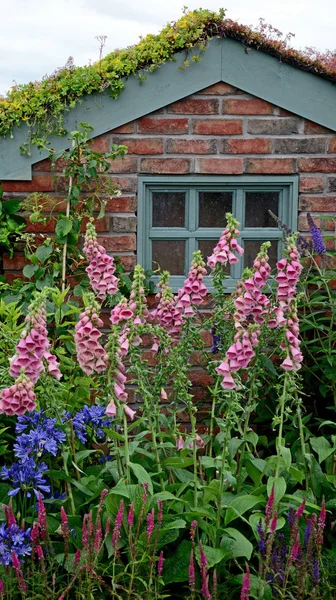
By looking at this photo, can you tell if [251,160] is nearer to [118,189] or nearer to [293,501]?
[118,189]

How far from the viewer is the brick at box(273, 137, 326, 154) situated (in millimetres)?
4527

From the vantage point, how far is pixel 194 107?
4461 mm

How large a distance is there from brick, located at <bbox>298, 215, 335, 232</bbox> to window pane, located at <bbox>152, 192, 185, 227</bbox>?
2.38ft

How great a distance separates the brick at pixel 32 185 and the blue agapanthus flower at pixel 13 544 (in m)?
2.38

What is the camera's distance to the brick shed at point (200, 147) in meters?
4.40

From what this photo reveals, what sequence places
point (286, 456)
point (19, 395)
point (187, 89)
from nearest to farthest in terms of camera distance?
point (19, 395), point (286, 456), point (187, 89)

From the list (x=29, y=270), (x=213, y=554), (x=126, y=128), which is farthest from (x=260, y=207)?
(x=213, y=554)

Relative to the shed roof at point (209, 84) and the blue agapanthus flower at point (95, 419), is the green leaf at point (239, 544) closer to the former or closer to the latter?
the blue agapanthus flower at point (95, 419)

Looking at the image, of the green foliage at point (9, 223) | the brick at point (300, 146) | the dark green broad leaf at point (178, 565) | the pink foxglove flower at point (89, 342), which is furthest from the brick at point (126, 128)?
the dark green broad leaf at point (178, 565)

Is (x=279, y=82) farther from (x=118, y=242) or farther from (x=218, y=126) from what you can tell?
(x=118, y=242)

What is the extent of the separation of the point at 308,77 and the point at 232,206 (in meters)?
0.88

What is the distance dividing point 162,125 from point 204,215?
0.61 meters

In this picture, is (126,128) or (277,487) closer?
(277,487)

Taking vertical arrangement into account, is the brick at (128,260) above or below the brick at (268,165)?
below
